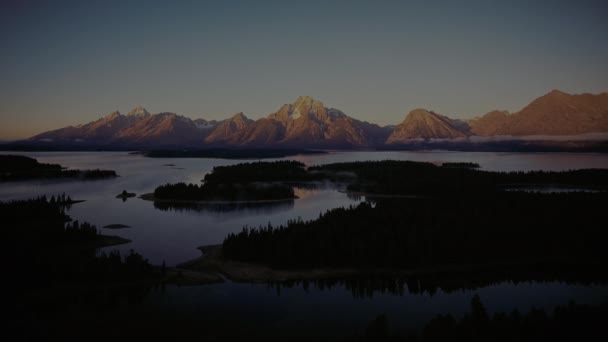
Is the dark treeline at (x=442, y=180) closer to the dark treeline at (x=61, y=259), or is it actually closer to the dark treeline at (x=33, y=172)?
the dark treeline at (x=61, y=259)

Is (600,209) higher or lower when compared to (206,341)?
higher

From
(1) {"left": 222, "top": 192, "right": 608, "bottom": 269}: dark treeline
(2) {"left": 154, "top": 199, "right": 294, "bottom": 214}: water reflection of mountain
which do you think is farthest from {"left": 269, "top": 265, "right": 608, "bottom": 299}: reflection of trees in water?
(2) {"left": 154, "top": 199, "right": 294, "bottom": 214}: water reflection of mountain

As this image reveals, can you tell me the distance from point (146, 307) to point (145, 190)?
80.6m

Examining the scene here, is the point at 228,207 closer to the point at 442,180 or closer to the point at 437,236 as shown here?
the point at 437,236

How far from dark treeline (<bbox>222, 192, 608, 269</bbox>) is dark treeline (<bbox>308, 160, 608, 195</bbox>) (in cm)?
4030

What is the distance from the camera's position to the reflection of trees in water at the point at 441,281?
37.9 m

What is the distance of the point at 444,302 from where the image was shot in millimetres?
35188

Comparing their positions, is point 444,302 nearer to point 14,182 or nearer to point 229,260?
point 229,260

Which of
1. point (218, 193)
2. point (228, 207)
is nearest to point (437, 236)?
point (228, 207)

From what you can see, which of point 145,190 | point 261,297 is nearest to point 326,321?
point 261,297

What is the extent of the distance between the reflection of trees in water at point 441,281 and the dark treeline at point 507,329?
8.41 metres

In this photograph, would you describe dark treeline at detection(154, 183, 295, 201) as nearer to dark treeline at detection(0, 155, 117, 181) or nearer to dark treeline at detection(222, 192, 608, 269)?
dark treeline at detection(222, 192, 608, 269)

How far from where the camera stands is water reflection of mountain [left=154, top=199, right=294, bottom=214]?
266 ft

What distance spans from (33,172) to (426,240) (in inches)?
5882
